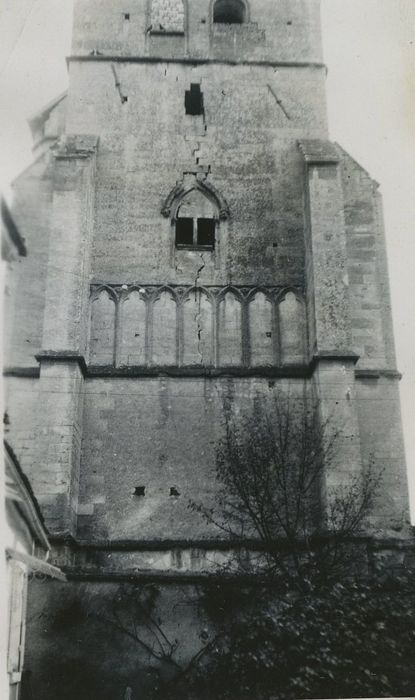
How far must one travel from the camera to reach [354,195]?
17.2 m

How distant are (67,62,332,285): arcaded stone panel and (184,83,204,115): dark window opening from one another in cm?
13

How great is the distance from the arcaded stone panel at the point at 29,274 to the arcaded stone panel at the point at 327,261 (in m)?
4.86

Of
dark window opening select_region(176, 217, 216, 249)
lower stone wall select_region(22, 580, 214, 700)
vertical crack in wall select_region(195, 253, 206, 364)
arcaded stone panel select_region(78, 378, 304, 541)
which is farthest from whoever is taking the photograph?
dark window opening select_region(176, 217, 216, 249)

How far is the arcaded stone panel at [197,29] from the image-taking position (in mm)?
18469

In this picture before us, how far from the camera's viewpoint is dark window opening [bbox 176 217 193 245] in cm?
1688

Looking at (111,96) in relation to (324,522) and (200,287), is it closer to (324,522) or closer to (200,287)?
(200,287)

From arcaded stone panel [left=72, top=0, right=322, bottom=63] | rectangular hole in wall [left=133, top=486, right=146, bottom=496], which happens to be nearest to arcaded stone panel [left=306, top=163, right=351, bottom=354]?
arcaded stone panel [left=72, top=0, right=322, bottom=63]

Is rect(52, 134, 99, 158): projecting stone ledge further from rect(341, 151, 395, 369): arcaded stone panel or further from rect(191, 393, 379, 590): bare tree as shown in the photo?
rect(191, 393, 379, 590): bare tree

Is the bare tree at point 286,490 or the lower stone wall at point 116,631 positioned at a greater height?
the bare tree at point 286,490

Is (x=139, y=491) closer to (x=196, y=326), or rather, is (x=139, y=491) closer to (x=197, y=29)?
(x=196, y=326)

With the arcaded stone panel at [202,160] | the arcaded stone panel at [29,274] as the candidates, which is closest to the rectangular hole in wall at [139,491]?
the arcaded stone panel at [29,274]

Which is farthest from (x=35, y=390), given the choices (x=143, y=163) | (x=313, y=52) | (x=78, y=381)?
(x=313, y=52)

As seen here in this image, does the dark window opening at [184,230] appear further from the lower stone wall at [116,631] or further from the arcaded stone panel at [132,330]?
the lower stone wall at [116,631]

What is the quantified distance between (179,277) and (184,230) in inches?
47.4
